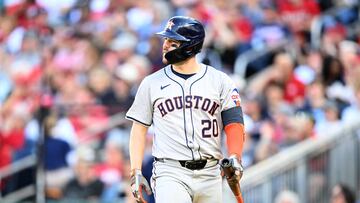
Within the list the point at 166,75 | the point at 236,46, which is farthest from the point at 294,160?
the point at 166,75

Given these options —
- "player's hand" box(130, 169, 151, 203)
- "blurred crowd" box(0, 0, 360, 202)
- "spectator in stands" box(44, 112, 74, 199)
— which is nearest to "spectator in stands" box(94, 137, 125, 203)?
"blurred crowd" box(0, 0, 360, 202)

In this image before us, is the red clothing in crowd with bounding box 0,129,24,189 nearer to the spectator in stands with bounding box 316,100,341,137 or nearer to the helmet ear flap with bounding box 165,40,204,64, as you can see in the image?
the spectator in stands with bounding box 316,100,341,137

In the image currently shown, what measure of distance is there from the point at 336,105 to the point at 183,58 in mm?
6050

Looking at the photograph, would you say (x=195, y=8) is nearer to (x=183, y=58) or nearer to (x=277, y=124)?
(x=277, y=124)

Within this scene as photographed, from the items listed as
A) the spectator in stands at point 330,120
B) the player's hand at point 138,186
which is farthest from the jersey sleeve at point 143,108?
the spectator in stands at point 330,120

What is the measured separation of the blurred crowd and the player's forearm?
4.46 meters

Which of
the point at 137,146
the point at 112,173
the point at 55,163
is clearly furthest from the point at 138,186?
the point at 55,163

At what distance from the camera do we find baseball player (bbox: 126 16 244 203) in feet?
19.6

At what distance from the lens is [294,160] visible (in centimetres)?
1087

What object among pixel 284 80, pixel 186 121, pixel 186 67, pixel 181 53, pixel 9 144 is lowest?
pixel 9 144

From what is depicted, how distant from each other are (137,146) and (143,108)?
27 cm

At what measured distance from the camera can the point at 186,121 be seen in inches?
236

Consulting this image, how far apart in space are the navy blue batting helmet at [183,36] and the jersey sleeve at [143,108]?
0.88ft

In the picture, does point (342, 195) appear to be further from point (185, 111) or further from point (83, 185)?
point (185, 111)
